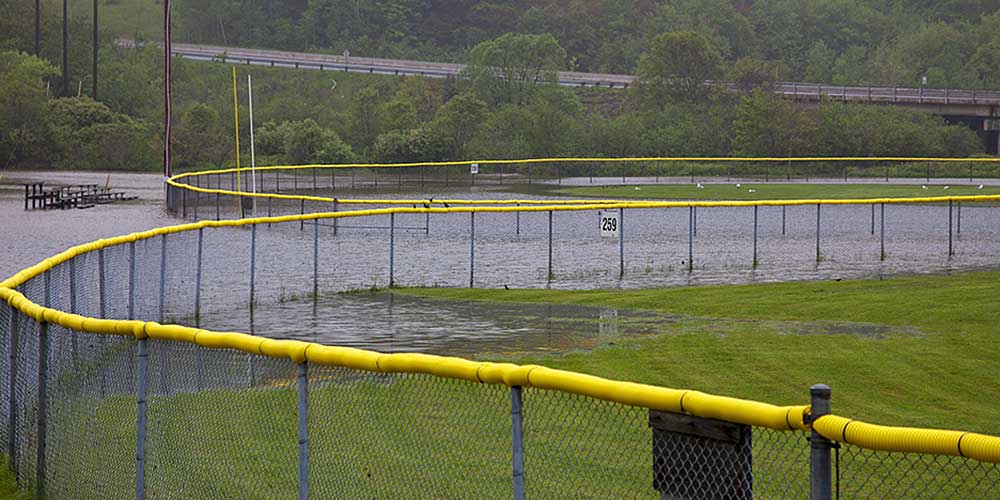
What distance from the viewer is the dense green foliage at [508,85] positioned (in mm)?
91625

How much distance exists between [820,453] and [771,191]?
199 ft

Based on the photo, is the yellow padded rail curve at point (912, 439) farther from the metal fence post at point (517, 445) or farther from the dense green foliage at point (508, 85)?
the dense green foliage at point (508, 85)

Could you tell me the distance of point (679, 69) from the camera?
11362 centimetres

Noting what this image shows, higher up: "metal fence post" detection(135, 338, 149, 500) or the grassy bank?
"metal fence post" detection(135, 338, 149, 500)

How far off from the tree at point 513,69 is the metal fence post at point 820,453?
10941 cm

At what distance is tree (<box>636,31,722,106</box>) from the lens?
370 ft

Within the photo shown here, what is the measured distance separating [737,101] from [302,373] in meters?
105

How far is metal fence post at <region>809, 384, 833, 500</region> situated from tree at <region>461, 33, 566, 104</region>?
109406 millimetres

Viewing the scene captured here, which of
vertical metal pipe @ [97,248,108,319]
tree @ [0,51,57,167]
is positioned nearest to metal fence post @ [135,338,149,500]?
vertical metal pipe @ [97,248,108,319]

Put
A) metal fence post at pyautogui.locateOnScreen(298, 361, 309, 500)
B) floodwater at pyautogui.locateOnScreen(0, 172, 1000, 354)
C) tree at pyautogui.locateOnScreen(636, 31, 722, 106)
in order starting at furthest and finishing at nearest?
tree at pyautogui.locateOnScreen(636, 31, 722, 106), floodwater at pyautogui.locateOnScreen(0, 172, 1000, 354), metal fence post at pyautogui.locateOnScreen(298, 361, 309, 500)

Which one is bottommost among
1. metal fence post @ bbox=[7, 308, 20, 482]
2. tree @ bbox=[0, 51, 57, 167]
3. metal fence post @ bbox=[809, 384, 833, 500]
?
metal fence post @ bbox=[7, 308, 20, 482]

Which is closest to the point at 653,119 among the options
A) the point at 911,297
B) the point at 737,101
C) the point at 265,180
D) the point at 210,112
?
the point at 737,101

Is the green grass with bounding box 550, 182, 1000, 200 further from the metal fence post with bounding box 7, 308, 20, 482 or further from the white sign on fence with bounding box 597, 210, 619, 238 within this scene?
the metal fence post with bounding box 7, 308, 20, 482

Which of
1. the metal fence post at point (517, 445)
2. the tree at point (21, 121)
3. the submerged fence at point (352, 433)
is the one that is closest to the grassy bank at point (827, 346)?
the submerged fence at point (352, 433)
